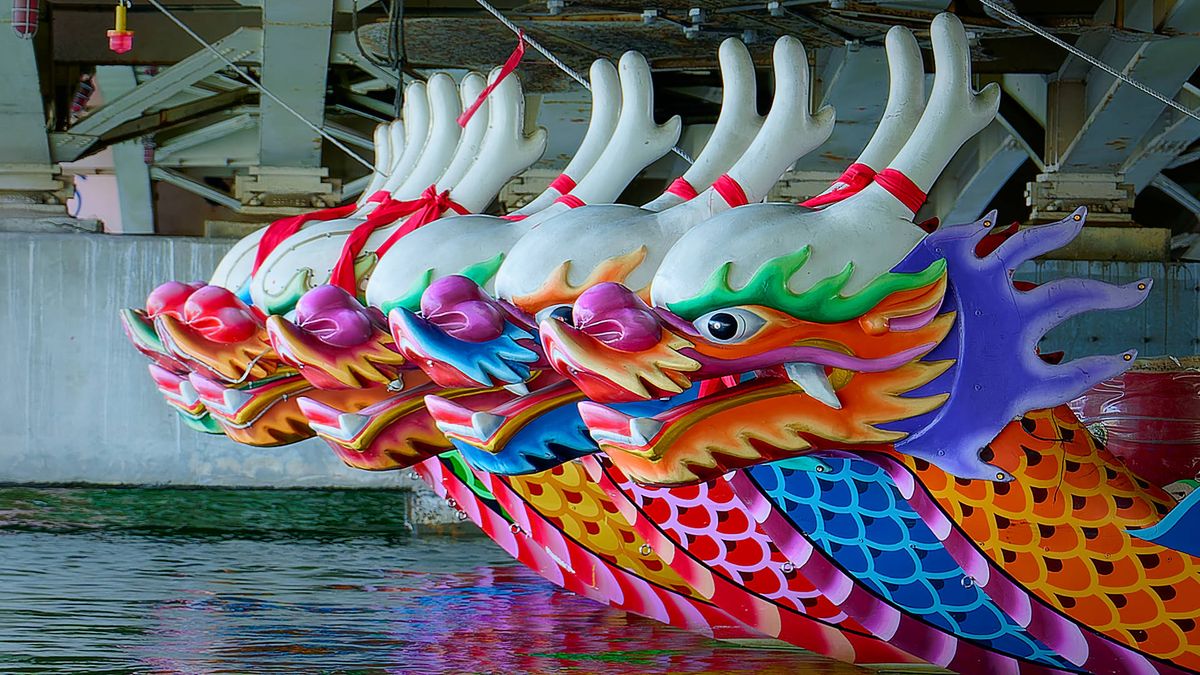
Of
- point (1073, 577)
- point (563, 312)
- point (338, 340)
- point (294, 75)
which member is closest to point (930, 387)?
point (1073, 577)

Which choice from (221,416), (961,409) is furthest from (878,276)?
(221,416)

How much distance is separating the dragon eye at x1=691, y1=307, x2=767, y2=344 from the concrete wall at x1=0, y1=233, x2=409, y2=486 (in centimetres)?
521

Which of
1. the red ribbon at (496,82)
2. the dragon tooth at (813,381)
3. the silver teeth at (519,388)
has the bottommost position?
the silver teeth at (519,388)

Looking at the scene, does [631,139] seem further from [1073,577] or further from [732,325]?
[1073,577]

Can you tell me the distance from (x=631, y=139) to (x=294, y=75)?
4.03 metres

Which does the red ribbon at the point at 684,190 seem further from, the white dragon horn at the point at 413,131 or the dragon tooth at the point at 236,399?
the white dragon horn at the point at 413,131

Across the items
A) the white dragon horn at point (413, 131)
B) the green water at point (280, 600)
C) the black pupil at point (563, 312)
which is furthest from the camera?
the white dragon horn at point (413, 131)

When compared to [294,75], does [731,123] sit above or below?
below

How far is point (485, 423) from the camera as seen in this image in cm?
345

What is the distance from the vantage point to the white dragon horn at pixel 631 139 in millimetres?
4016

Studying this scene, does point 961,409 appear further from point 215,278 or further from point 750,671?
point 215,278

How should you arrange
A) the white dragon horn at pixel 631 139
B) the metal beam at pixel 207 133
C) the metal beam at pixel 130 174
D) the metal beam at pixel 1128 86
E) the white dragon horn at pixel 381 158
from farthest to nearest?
1. the metal beam at pixel 130 174
2. the metal beam at pixel 207 133
3. the metal beam at pixel 1128 86
4. the white dragon horn at pixel 381 158
5. the white dragon horn at pixel 631 139

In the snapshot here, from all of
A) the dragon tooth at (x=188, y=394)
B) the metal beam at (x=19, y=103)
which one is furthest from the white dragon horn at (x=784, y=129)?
the metal beam at (x=19, y=103)

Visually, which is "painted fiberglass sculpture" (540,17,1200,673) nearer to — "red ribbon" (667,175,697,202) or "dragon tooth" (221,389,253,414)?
"red ribbon" (667,175,697,202)
